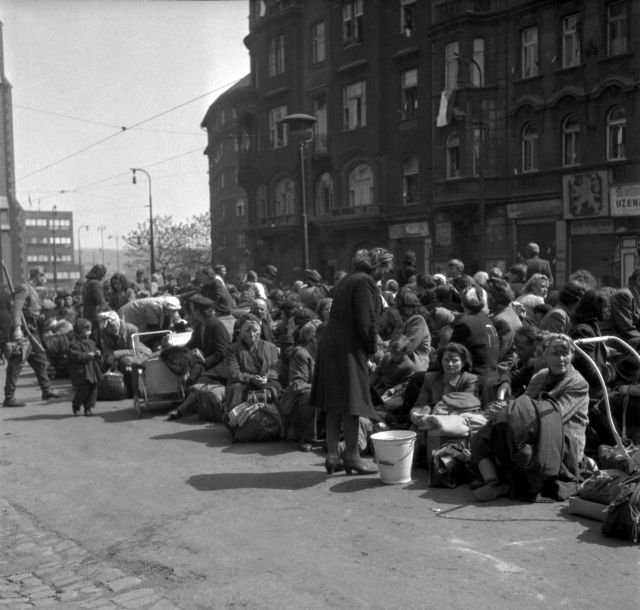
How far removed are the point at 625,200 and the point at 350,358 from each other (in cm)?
1945

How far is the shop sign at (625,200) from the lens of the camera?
76.7 feet

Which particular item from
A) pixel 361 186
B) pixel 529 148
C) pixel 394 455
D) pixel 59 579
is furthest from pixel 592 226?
pixel 59 579

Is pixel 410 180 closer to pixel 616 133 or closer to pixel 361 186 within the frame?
pixel 361 186

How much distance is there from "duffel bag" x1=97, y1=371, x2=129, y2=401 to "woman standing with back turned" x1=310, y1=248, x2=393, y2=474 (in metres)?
5.85

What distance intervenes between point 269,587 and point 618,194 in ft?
72.9

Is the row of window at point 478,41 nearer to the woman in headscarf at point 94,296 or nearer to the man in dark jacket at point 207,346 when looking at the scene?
the woman in headscarf at point 94,296

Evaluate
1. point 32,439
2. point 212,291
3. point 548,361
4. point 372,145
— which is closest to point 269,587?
point 548,361

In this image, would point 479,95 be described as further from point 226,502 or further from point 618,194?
point 226,502

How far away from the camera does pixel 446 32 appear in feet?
96.7

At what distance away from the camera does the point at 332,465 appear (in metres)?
6.99

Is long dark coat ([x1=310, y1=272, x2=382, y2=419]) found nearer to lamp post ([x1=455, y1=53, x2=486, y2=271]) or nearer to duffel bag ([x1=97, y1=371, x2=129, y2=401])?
duffel bag ([x1=97, y1=371, x2=129, y2=401])

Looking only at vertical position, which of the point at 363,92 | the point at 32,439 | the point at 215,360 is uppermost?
the point at 363,92

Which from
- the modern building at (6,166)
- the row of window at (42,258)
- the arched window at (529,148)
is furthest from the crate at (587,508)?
the row of window at (42,258)

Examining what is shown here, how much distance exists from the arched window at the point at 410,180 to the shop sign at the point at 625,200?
32.8 feet
